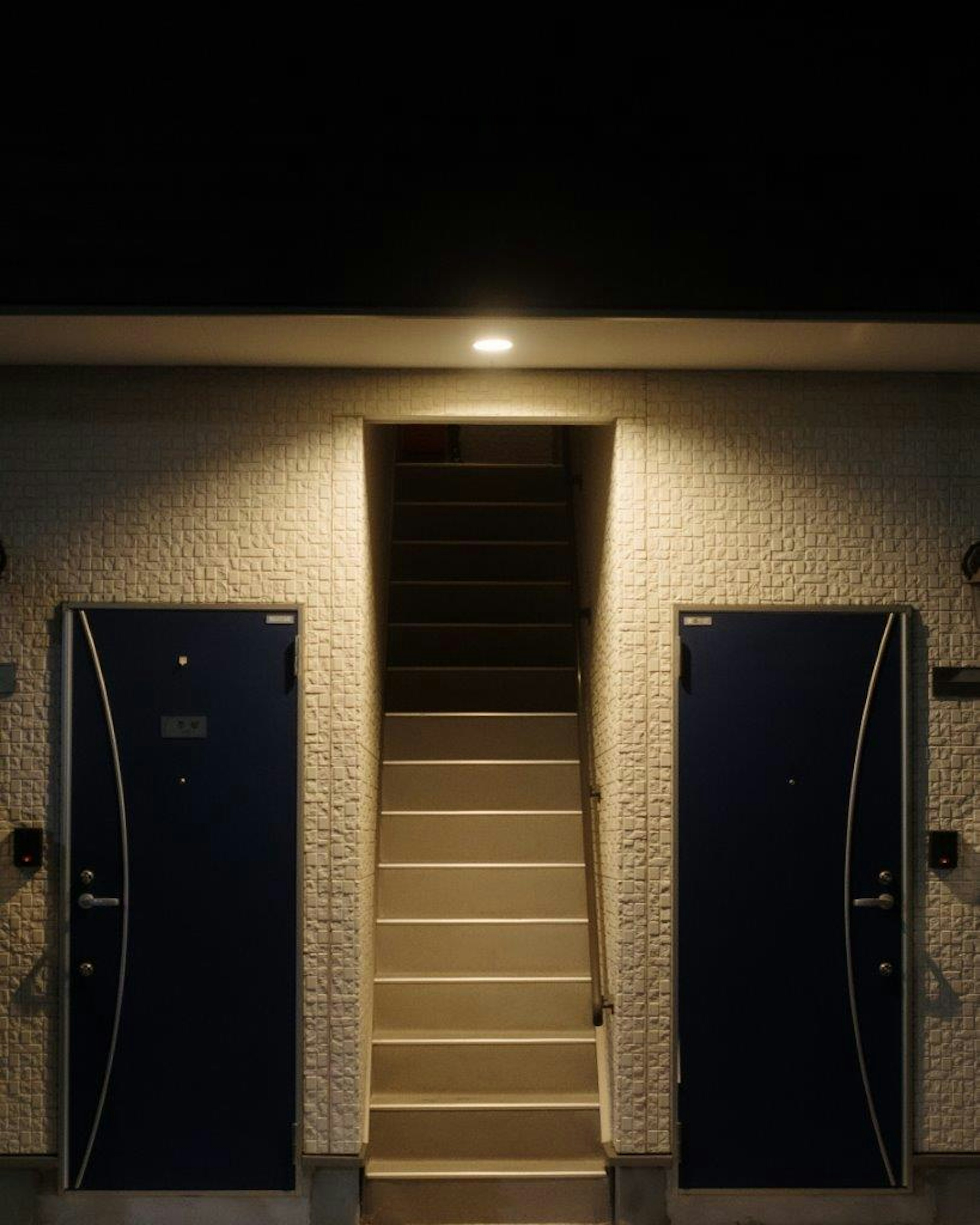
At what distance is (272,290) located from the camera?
429 centimetres

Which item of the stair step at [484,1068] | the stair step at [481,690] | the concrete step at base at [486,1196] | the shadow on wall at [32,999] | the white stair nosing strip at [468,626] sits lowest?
the concrete step at base at [486,1196]

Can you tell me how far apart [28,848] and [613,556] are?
7.72 ft

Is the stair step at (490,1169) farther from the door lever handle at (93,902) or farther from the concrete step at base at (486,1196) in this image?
the door lever handle at (93,902)

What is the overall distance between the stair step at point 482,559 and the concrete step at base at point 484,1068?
115 inches

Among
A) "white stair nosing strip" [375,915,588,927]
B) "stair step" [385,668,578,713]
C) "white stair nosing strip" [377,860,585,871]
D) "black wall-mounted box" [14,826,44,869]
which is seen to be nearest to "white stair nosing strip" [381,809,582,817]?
"white stair nosing strip" [377,860,585,871]

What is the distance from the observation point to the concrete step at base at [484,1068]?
17.9 feet

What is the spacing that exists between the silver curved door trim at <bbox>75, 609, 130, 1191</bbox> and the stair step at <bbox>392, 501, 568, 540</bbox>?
10.1 ft

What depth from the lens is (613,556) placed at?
5.21 metres

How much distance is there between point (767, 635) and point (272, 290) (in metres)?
2.15

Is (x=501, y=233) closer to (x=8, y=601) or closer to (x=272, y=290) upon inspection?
(x=272, y=290)

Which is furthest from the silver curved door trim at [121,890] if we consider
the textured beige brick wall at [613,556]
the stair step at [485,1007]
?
the stair step at [485,1007]

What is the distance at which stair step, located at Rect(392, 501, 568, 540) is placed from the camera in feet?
26.3

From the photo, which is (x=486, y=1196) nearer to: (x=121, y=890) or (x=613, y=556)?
(x=121, y=890)

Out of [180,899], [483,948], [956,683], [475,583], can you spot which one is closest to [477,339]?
[956,683]
